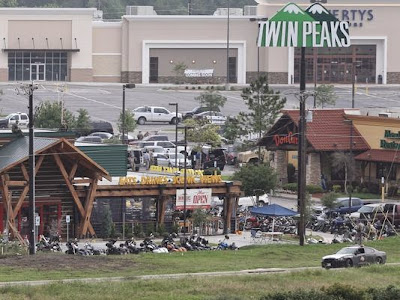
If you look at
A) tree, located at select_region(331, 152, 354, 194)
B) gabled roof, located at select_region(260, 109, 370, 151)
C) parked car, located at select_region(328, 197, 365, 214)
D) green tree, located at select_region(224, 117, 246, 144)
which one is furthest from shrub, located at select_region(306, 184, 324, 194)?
green tree, located at select_region(224, 117, 246, 144)

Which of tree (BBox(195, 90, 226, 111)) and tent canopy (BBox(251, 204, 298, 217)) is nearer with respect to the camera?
tent canopy (BBox(251, 204, 298, 217))

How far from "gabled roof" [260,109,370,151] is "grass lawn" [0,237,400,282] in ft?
90.6

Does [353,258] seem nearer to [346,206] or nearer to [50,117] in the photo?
[346,206]

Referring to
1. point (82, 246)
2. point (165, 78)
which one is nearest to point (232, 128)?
point (82, 246)

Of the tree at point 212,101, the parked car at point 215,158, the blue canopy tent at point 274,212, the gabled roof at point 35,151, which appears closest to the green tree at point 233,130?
the parked car at point 215,158

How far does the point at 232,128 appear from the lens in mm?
93750

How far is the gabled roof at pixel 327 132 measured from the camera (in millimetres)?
84438

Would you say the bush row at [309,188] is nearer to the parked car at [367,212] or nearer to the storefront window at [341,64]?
the parked car at [367,212]

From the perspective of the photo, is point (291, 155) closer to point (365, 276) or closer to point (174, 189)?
point (174, 189)

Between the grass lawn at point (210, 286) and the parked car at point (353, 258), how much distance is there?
3235 mm

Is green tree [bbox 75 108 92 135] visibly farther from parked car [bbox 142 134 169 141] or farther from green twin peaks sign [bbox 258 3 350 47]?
green twin peaks sign [bbox 258 3 350 47]

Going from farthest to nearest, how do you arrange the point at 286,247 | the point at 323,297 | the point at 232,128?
1. the point at 232,128
2. the point at 286,247
3. the point at 323,297

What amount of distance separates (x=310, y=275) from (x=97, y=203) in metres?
21.7

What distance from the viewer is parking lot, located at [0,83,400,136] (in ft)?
374
